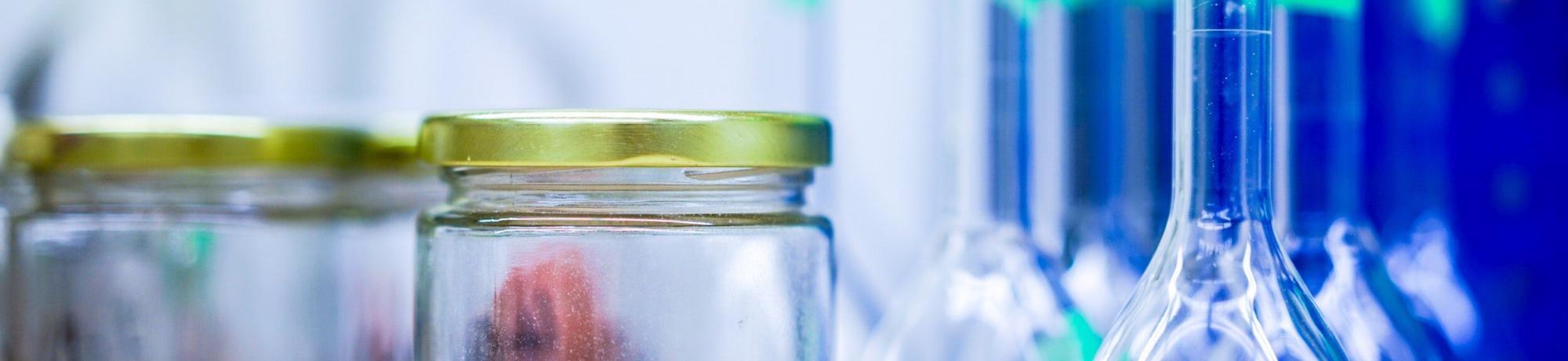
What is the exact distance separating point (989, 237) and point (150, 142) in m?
0.24

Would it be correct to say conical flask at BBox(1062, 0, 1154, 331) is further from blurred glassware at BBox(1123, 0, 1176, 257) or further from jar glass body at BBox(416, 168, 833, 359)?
jar glass body at BBox(416, 168, 833, 359)

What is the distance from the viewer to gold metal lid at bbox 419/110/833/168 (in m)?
0.28

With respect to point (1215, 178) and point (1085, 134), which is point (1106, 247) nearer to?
point (1085, 134)

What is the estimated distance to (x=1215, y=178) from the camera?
10.8 inches

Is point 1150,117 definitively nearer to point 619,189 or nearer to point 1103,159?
point 1103,159

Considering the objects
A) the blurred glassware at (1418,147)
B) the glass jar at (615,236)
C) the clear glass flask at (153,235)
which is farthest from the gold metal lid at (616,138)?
the blurred glassware at (1418,147)

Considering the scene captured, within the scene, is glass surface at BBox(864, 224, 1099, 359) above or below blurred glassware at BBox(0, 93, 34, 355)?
below

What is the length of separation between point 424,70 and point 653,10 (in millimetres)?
98

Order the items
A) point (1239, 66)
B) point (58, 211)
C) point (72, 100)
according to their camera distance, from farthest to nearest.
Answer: point (72, 100)
point (58, 211)
point (1239, 66)

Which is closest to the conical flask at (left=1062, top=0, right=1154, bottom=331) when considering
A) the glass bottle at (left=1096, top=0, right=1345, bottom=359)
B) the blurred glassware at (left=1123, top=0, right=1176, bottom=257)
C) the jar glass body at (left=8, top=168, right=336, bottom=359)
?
the blurred glassware at (left=1123, top=0, right=1176, bottom=257)

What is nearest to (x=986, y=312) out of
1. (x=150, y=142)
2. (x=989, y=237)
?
(x=989, y=237)

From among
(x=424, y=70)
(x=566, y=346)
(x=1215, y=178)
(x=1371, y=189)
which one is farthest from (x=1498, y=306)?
(x=424, y=70)

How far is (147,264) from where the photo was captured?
14.4 inches

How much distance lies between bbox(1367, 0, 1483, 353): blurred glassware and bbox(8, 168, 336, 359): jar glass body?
33cm
